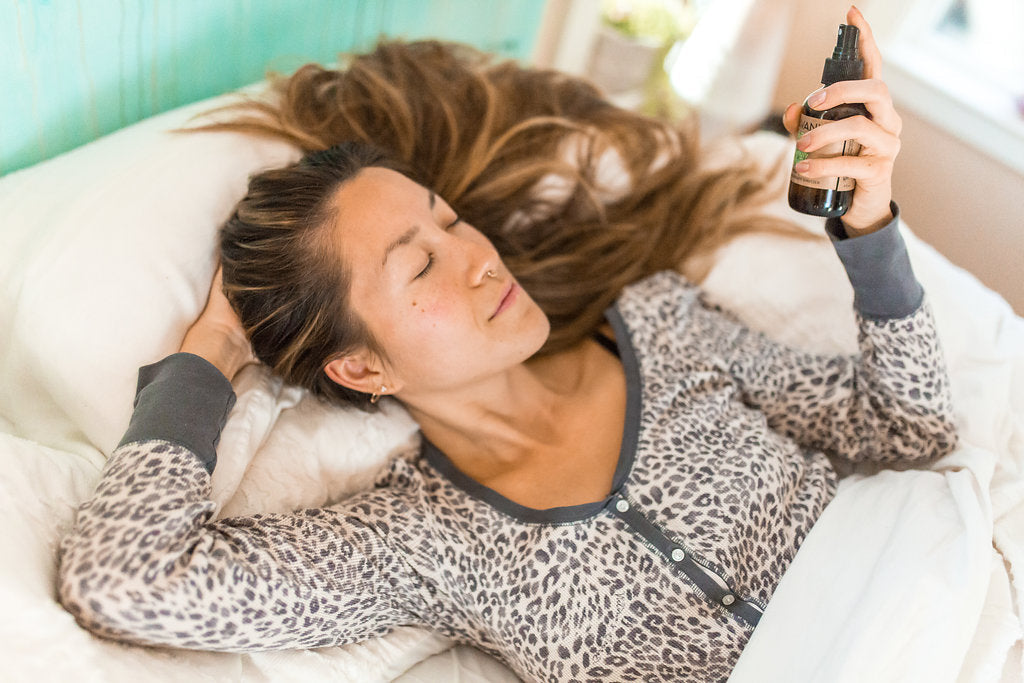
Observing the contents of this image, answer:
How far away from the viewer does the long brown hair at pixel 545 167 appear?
1.63 m

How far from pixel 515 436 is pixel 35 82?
990 mm

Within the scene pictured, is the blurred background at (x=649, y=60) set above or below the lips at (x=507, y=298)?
above

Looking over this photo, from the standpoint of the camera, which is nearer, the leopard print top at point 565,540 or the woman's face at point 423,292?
the leopard print top at point 565,540

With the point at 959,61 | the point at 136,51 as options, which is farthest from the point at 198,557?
the point at 959,61

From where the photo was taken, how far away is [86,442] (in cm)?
127

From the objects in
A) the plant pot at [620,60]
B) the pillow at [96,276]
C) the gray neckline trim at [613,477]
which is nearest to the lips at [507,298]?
the gray neckline trim at [613,477]

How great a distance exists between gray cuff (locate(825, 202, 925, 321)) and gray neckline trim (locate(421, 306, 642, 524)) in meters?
0.40

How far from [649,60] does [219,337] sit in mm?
1711

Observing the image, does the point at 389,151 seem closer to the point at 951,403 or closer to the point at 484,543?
the point at 484,543

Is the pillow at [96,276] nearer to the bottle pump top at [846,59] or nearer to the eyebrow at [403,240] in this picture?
the eyebrow at [403,240]

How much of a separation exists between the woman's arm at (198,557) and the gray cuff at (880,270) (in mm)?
842

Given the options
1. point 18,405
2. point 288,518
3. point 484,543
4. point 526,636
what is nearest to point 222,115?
point 18,405

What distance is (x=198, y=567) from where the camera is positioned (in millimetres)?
1029

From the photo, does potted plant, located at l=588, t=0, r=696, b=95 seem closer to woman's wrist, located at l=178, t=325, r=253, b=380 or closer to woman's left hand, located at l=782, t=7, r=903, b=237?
woman's left hand, located at l=782, t=7, r=903, b=237
